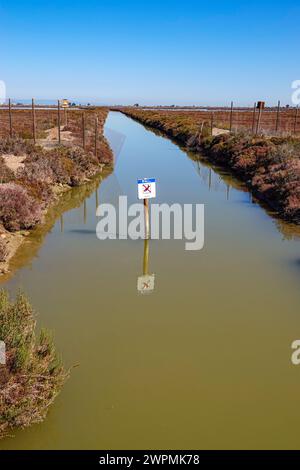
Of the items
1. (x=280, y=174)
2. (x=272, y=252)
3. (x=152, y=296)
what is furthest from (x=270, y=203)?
(x=152, y=296)

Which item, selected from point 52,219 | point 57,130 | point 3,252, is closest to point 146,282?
point 3,252

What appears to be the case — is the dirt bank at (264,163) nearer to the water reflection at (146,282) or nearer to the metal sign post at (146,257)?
the metal sign post at (146,257)

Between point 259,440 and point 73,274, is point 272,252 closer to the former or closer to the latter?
point 73,274

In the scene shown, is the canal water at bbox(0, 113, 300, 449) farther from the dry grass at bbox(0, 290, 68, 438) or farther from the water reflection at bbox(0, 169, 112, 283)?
the dry grass at bbox(0, 290, 68, 438)

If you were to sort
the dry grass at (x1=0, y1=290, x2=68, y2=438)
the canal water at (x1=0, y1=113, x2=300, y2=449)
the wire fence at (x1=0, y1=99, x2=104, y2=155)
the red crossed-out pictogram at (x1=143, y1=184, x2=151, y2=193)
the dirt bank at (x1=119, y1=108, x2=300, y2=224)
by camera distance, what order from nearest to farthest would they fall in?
the dry grass at (x1=0, y1=290, x2=68, y2=438), the canal water at (x1=0, y1=113, x2=300, y2=449), the red crossed-out pictogram at (x1=143, y1=184, x2=151, y2=193), the dirt bank at (x1=119, y1=108, x2=300, y2=224), the wire fence at (x1=0, y1=99, x2=104, y2=155)

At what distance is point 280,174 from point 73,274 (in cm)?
1127

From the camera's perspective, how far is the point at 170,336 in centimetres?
681

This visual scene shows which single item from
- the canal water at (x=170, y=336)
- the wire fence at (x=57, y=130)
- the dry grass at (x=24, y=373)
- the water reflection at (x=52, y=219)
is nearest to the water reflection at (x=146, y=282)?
the canal water at (x=170, y=336)

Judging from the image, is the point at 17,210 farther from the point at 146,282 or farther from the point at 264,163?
the point at 264,163

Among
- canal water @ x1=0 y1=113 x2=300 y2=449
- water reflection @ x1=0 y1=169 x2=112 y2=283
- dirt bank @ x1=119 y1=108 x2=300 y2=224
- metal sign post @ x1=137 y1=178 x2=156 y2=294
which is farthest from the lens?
dirt bank @ x1=119 y1=108 x2=300 y2=224

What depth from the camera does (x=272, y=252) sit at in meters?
10.7

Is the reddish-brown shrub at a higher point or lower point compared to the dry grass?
higher

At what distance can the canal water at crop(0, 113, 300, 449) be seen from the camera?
16.2ft

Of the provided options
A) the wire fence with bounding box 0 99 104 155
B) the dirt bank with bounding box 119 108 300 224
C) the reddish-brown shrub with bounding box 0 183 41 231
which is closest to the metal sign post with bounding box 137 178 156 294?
the reddish-brown shrub with bounding box 0 183 41 231
